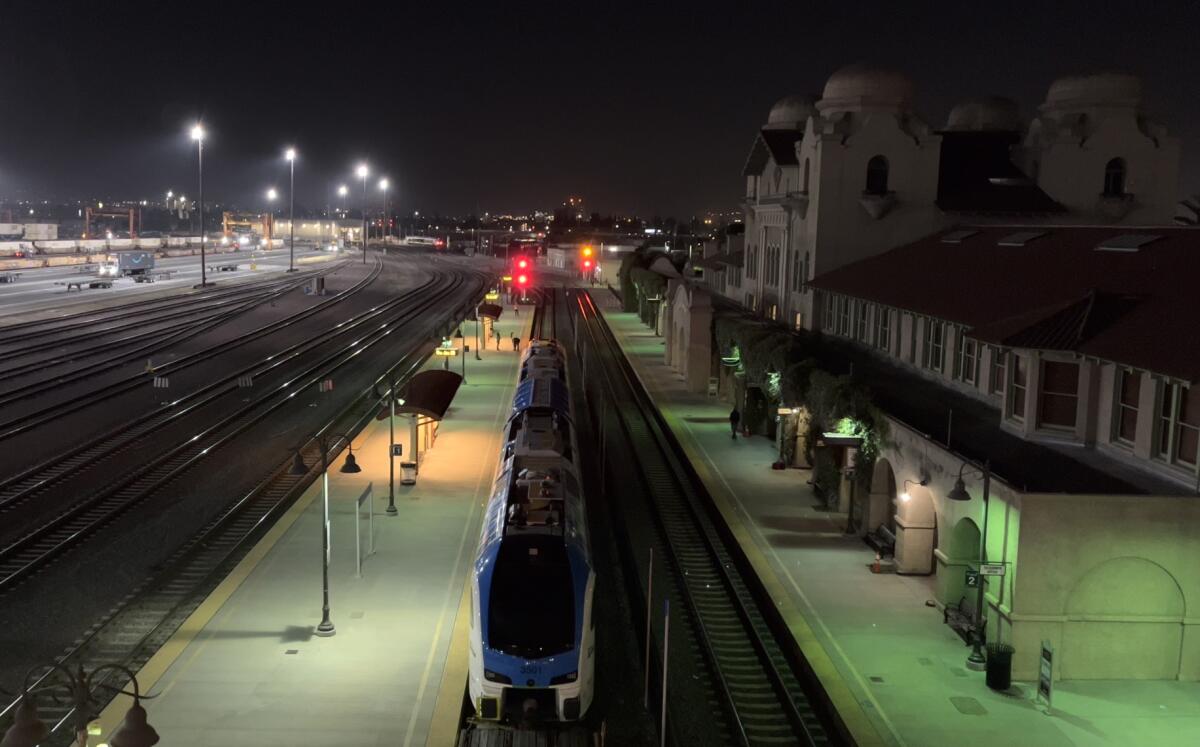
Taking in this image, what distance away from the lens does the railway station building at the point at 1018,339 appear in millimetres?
18000

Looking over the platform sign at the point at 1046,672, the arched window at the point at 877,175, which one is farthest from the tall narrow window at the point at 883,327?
the platform sign at the point at 1046,672

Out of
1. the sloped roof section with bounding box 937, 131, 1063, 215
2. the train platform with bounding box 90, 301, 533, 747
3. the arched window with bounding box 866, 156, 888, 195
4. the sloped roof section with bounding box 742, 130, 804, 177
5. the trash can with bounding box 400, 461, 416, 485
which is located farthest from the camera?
the sloped roof section with bounding box 742, 130, 804, 177

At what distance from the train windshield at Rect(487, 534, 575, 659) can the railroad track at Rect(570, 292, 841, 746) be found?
2730 mm

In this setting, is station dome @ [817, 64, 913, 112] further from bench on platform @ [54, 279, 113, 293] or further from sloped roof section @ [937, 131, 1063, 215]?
bench on platform @ [54, 279, 113, 293]

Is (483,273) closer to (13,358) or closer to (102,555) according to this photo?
(13,358)

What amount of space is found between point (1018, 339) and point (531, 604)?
12.4 metres

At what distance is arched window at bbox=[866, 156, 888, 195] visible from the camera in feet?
145

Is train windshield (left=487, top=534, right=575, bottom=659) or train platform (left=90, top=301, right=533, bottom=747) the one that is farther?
train windshield (left=487, top=534, right=575, bottom=659)

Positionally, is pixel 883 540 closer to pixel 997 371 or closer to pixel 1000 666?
pixel 997 371

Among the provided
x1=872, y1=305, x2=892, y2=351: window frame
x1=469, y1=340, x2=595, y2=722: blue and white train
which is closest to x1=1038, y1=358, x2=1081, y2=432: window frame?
x1=469, y1=340, x2=595, y2=722: blue and white train

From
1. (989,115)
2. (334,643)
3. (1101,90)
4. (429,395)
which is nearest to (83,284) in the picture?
(429,395)

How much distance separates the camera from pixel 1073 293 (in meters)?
24.8

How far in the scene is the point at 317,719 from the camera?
15.7 metres

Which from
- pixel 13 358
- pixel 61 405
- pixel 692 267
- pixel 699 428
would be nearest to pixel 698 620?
pixel 699 428
